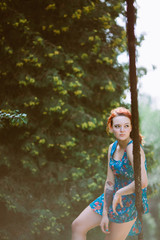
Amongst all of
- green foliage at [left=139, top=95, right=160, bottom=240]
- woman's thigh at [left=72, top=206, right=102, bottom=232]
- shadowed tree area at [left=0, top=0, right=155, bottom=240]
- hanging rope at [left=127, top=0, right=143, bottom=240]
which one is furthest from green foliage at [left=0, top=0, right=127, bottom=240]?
green foliage at [left=139, top=95, right=160, bottom=240]

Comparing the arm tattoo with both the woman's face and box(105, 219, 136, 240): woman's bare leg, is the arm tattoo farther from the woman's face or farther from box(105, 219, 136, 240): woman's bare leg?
the woman's face

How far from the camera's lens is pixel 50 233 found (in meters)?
5.59

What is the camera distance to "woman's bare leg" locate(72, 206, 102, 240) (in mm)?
2475

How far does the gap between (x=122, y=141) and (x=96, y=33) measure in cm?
382

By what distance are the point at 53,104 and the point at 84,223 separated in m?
3.06

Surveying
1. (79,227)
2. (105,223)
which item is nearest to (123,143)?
(105,223)

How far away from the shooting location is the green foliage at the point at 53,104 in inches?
210

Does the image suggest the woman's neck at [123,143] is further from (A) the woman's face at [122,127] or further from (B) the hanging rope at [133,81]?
(B) the hanging rope at [133,81]

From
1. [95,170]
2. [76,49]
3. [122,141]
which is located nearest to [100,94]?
[76,49]

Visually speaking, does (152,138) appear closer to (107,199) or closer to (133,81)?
(107,199)

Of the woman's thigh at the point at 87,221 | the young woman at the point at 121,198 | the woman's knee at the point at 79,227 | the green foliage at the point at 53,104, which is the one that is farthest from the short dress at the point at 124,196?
the green foliage at the point at 53,104

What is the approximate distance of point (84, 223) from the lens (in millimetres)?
2480

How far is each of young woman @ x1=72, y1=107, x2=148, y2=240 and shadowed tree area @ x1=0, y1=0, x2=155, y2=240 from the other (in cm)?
292

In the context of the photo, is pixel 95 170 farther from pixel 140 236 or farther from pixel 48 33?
pixel 140 236
